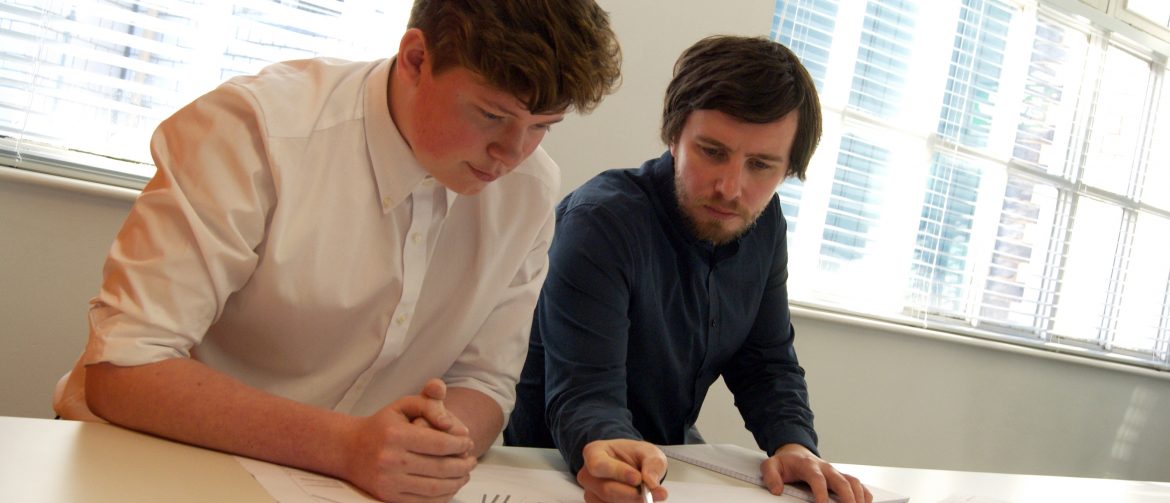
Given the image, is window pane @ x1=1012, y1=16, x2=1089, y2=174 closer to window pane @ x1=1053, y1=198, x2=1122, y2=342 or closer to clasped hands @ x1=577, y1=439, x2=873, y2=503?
window pane @ x1=1053, y1=198, x2=1122, y2=342

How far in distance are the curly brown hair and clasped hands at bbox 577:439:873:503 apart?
44 cm

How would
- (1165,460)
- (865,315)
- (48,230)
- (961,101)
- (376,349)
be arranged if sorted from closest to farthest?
(376,349) < (48,230) < (865,315) < (961,101) < (1165,460)

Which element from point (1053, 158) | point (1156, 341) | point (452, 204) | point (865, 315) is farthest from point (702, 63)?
point (1156, 341)

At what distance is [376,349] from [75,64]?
1.45 meters

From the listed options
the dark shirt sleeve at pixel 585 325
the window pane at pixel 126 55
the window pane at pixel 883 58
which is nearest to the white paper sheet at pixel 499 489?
the dark shirt sleeve at pixel 585 325

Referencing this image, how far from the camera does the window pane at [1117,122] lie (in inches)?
173

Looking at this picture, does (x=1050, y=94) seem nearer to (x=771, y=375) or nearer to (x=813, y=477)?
(x=771, y=375)

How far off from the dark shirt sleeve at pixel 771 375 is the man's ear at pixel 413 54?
921mm

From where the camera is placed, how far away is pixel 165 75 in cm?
229

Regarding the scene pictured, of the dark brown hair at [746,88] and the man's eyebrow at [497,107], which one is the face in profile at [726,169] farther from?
the man's eyebrow at [497,107]

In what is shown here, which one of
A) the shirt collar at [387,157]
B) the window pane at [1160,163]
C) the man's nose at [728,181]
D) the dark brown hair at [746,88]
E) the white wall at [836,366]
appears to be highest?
the window pane at [1160,163]

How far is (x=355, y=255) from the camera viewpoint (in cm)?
119

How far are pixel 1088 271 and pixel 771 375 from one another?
337 centimetres

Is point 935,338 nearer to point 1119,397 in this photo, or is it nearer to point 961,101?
point 961,101
